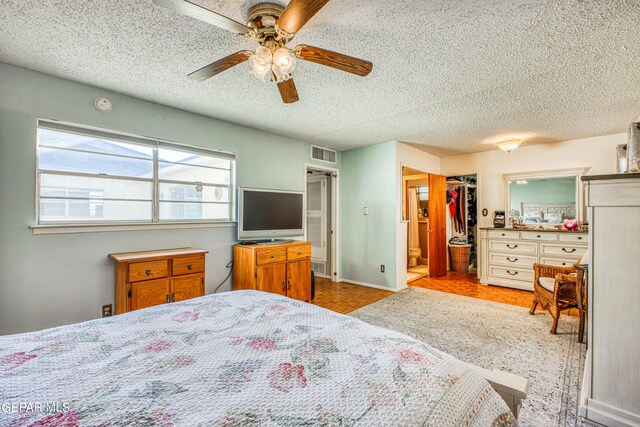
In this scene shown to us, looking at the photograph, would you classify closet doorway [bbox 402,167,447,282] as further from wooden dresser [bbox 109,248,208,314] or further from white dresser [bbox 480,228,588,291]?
wooden dresser [bbox 109,248,208,314]

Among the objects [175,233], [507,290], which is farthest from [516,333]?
[175,233]

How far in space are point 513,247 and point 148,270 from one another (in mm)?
5111

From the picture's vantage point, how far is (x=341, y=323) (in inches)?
50.9

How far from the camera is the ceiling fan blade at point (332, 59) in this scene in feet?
5.34

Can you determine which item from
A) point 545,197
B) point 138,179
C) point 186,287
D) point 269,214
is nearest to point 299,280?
point 269,214

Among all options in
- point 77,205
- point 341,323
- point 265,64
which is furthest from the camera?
point 77,205

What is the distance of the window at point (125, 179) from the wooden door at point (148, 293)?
0.73 m

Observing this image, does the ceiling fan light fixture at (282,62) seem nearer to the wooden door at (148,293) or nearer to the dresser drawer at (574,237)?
the wooden door at (148,293)

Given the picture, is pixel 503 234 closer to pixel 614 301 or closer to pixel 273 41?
pixel 614 301

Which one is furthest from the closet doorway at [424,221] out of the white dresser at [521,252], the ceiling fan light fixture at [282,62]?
the ceiling fan light fixture at [282,62]

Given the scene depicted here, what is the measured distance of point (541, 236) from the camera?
439 centimetres

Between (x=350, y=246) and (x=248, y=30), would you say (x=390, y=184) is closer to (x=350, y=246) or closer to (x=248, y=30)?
(x=350, y=246)

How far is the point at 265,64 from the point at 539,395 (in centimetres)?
276

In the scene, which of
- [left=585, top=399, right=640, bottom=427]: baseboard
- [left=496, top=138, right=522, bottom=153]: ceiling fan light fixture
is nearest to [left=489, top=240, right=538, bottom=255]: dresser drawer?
[left=496, top=138, right=522, bottom=153]: ceiling fan light fixture
